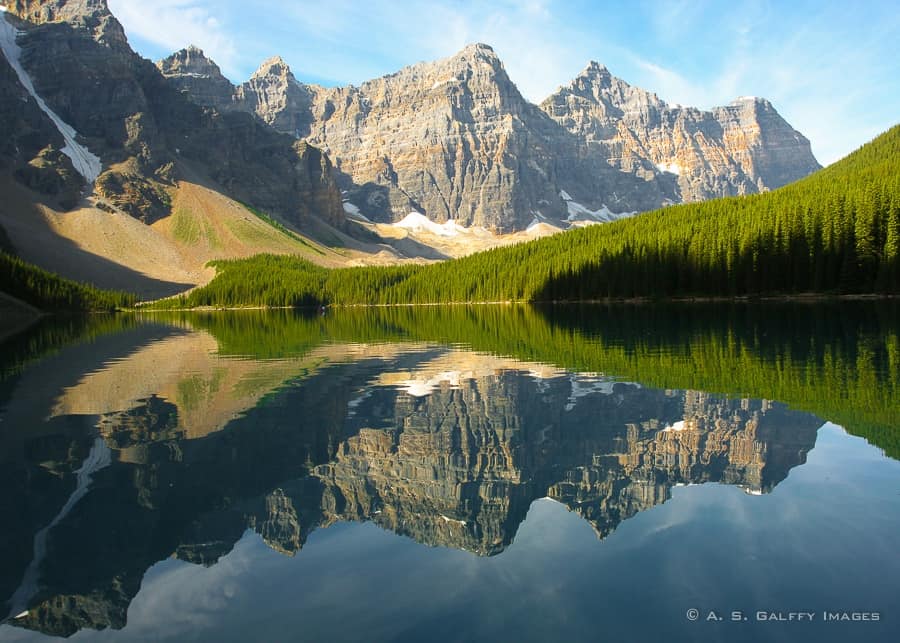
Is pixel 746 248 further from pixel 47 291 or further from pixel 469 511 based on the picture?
pixel 47 291

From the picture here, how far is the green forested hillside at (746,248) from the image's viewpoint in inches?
3531

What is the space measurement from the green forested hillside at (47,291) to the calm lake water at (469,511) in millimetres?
143211

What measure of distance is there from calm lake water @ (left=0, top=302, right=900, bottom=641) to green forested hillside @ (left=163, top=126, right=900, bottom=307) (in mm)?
76229

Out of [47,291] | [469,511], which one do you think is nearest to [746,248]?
[469,511]

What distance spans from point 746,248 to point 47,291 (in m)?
156

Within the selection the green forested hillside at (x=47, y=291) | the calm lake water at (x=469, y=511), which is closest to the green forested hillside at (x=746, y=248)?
the calm lake water at (x=469, y=511)

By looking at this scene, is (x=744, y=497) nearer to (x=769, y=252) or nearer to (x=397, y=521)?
(x=397, y=521)

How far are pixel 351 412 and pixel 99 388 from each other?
49.3 ft

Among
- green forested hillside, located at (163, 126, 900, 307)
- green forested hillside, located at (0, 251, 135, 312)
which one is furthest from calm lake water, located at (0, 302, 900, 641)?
green forested hillside, located at (0, 251, 135, 312)

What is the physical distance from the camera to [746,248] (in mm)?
A: 101062

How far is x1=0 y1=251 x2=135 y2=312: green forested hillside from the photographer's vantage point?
478 feet

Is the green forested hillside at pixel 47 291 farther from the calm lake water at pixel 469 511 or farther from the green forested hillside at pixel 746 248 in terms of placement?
the calm lake water at pixel 469 511

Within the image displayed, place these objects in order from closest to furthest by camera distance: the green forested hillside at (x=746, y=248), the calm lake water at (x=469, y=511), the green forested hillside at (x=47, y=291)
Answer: the calm lake water at (x=469, y=511) < the green forested hillside at (x=746, y=248) < the green forested hillside at (x=47, y=291)

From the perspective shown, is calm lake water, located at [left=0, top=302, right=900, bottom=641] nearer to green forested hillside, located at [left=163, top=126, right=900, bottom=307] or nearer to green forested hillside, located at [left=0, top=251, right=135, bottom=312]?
green forested hillside, located at [left=163, top=126, right=900, bottom=307]
